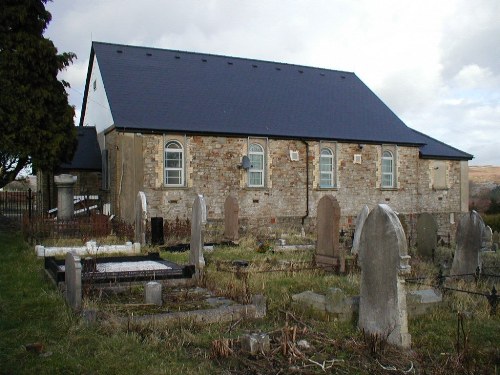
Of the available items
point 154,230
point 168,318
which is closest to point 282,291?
point 168,318

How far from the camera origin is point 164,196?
1988cm

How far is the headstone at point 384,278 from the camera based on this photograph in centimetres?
606

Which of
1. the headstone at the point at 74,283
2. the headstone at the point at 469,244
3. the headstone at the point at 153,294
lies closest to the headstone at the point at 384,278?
the headstone at the point at 153,294

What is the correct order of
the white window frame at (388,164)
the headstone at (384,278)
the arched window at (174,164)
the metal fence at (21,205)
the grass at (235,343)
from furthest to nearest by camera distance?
the white window frame at (388,164) < the arched window at (174,164) < the metal fence at (21,205) < the headstone at (384,278) < the grass at (235,343)

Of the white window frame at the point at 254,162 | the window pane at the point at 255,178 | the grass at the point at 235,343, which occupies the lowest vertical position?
the grass at the point at 235,343

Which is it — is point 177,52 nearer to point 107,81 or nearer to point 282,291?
point 107,81

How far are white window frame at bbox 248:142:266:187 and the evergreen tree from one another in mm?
7215

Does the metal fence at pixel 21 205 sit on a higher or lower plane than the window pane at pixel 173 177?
lower

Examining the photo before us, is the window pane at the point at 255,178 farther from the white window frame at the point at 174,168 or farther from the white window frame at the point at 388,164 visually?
the white window frame at the point at 388,164

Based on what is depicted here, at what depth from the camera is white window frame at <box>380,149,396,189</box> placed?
81.4 feet

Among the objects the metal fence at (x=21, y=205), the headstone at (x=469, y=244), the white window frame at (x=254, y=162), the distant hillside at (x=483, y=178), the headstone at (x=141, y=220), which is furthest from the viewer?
the distant hillside at (x=483, y=178)

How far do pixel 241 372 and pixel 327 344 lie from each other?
129 centimetres

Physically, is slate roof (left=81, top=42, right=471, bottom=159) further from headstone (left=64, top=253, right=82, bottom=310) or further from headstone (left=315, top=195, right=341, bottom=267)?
headstone (left=64, top=253, right=82, bottom=310)

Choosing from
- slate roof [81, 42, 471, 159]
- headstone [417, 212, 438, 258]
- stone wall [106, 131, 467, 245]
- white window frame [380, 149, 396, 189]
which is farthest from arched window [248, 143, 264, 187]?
headstone [417, 212, 438, 258]
